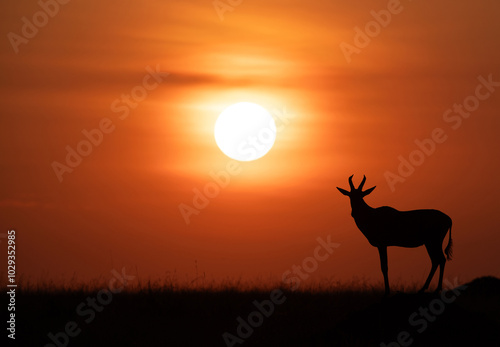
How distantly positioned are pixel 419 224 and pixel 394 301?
11.6 ft

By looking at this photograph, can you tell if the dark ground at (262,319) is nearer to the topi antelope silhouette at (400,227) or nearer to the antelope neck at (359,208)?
the topi antelope silhouette at (400,227)

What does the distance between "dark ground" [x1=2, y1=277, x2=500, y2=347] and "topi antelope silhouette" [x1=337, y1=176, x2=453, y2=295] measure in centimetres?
103

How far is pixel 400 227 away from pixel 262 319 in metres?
3.84

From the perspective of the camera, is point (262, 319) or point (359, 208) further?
point (359, 208)

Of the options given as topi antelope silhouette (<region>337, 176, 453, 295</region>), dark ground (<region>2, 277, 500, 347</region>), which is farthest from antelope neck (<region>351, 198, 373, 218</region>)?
dark ground (<region>2, 277, 500, 347</region>)

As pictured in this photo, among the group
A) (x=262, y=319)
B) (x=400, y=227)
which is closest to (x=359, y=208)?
(x=400, y=227)

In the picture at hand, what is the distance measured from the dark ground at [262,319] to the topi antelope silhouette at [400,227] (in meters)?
1.03

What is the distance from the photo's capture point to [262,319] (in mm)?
17375

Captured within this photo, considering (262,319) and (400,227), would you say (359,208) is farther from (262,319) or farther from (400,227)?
(262,319)

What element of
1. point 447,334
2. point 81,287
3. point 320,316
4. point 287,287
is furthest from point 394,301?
point 81,287

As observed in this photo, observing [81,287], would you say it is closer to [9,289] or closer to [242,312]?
[9,289]

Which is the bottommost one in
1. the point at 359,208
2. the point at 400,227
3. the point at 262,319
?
the point at 262,319

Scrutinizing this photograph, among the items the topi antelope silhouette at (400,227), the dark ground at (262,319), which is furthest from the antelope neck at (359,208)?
the dark ground at (262,319)

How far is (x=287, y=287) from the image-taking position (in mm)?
20906
